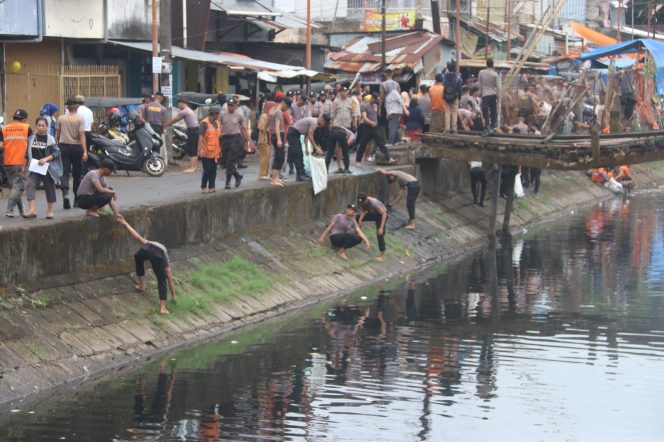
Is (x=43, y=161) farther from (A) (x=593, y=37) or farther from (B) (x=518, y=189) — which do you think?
(A) (x=593, y=37)

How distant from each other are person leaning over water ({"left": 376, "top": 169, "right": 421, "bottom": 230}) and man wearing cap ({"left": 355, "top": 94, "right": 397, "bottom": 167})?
2.54 ft

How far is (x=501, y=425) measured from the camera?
51.4ft

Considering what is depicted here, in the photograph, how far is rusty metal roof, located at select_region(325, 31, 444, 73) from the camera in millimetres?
44812

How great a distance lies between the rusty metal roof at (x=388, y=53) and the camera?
147 feet

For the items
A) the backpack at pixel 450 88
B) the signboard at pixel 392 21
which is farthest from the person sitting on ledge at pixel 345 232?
the signboard at pixel 392 21

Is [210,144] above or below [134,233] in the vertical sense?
above

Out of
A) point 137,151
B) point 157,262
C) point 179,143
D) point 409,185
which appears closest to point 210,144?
point 137,151

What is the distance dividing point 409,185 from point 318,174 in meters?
3.35

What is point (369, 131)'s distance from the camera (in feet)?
101

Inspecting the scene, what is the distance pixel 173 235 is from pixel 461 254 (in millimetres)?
11061

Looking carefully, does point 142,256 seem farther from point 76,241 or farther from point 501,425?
point 501,425

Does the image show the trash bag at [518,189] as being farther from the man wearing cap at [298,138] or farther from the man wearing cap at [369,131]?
the man wearing cap at [298,138]

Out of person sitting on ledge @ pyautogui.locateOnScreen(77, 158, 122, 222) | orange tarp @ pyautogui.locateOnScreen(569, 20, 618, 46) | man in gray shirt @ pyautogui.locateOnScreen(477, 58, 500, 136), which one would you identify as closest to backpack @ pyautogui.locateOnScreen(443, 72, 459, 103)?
man in gray shirt @ pyautogui.locateOnScreen(477, 58, 500, 136)

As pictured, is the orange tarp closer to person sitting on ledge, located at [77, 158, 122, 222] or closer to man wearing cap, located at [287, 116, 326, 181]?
man wearing cap, located at [287, 116, 326, 181]
